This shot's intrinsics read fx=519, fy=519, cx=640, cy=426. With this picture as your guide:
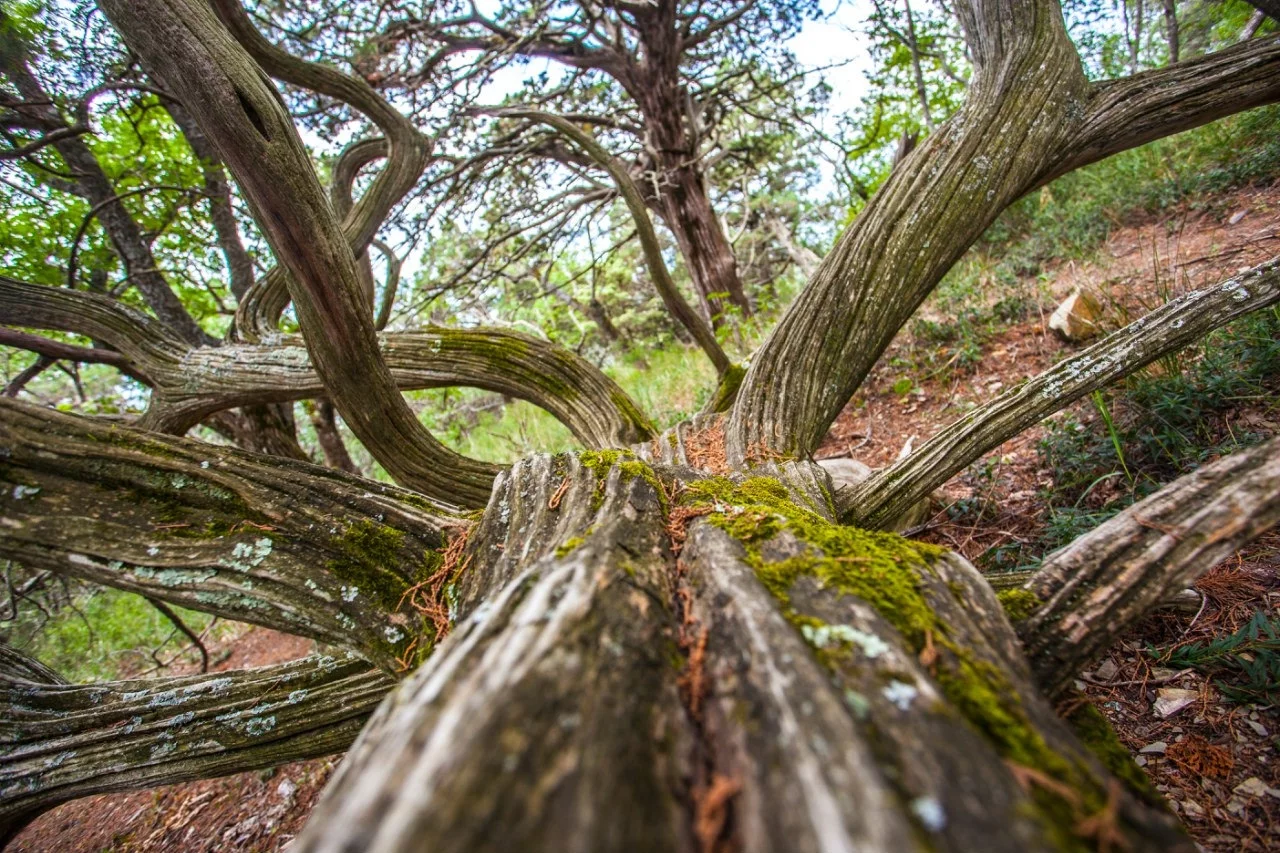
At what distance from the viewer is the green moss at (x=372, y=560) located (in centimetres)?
136

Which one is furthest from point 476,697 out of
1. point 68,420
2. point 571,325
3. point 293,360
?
point 571,325

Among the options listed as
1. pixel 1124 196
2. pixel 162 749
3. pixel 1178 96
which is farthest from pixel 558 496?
pixel 1124 196

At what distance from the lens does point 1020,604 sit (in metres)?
0.98

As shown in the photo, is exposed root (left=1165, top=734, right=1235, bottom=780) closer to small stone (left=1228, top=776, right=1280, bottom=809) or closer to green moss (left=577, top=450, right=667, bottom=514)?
small stone (left=1228, top=776, right=1280, bottom=809)

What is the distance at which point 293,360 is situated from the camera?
258 cm

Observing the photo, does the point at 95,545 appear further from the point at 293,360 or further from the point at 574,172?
the point at 574,172

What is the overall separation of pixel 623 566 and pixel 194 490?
4.05 ft

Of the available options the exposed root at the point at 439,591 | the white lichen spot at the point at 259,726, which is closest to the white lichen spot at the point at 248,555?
the exposed root at the point at 439,591

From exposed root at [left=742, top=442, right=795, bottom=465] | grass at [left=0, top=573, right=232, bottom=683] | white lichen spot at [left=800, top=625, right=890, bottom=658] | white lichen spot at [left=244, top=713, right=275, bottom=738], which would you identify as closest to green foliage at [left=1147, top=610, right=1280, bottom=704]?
exposed root at [left=742, top=442, right=795, bottom=465]

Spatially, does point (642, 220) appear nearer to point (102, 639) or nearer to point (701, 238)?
point (701, 238)

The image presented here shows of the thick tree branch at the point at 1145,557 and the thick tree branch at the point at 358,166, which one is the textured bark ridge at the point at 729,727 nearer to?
the thick tree branch at the point at 1145,557

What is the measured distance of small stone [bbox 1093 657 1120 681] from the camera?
65.8 inches

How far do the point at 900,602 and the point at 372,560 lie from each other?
4.20 ft

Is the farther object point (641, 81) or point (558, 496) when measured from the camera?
point (641, 81)
